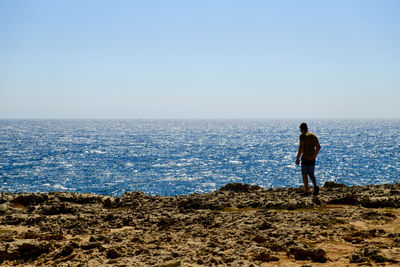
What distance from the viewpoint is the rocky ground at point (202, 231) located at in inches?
270

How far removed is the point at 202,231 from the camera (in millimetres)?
9133

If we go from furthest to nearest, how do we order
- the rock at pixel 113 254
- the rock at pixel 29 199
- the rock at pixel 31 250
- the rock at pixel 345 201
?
the rock at pixel 29 199, the rock at pixel 345 201, the rock at pixel 31 250, the rock at pixel 113 254

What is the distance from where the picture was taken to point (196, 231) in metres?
9.15

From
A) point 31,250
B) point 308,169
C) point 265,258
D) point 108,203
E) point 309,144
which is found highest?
point 309,144

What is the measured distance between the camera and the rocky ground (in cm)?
686

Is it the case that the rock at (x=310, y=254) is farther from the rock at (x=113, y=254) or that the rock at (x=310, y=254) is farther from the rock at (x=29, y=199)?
the rock at (x=29, y=199)

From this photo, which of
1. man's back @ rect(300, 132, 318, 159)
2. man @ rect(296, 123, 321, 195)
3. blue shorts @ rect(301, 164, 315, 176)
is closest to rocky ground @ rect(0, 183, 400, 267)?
blue shorts @ rect(301, 164, 315, 176)

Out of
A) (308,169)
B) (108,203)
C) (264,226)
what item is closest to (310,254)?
(264,226)

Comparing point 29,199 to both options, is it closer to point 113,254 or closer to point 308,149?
point 113,254

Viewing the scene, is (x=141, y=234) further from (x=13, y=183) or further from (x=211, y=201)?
(x=13, y=183)

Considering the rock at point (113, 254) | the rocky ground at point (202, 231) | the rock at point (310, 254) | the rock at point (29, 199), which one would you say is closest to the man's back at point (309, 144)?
the rocky ground at point (202, 231)

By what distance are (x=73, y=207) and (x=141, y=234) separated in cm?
470

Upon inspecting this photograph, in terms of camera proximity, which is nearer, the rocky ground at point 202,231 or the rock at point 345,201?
the rocky ground at point 202,231

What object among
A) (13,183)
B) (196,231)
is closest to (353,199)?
(196,231)
